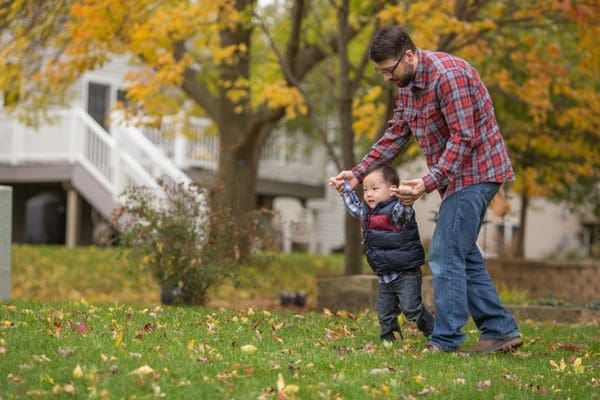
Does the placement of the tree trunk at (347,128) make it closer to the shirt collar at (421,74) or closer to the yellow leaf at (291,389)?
the shirt collar at (421,74)

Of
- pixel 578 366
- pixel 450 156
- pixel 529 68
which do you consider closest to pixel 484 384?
pixel 578 366

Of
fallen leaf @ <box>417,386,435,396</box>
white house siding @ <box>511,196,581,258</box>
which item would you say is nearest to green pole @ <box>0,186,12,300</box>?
fallen leaf @ <box>417,386,435,396</box>

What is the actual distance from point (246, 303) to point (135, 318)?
6.86 m

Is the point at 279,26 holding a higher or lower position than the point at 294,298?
higher

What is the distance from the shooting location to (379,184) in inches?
265

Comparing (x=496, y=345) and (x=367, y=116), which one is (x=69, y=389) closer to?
(x=496, y=345)

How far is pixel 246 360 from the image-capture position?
18.9 feet

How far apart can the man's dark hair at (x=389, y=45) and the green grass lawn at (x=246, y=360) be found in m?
1.70

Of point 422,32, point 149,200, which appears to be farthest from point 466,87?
point 422,32

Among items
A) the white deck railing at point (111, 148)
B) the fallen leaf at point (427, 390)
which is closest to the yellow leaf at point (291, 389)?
the fallen leaf at point (427, 390)

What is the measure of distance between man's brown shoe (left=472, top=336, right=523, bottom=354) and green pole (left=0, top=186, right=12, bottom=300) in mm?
4166

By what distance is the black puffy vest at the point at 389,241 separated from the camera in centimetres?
670

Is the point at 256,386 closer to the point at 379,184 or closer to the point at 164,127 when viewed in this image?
the point at 379,184

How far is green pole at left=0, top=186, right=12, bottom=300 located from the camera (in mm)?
9016
